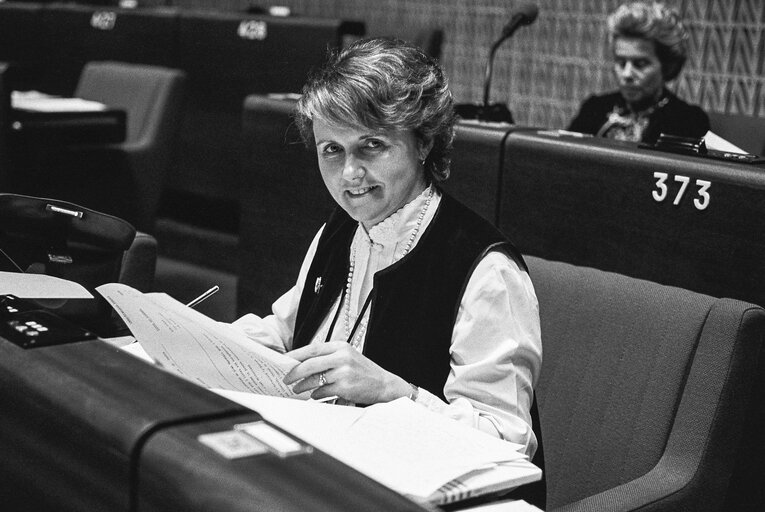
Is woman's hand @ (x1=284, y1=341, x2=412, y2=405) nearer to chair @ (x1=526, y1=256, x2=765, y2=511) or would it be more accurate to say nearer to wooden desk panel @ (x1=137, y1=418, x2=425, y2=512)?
chair @ (x1=526, y1=256, x2=765, y2=511)

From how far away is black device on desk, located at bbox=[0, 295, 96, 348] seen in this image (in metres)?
0.91

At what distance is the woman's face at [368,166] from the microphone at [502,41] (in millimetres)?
1138

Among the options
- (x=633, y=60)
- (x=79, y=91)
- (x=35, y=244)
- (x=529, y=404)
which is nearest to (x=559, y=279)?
(x=529, y=404)

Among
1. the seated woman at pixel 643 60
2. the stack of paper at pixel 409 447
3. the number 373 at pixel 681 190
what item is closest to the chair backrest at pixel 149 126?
the seated woman at pixel 643 60

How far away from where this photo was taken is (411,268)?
156 cm

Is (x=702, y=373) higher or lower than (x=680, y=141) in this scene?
lower

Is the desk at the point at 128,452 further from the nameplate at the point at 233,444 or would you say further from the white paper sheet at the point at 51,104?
the white paper sheet at the point at 51,104

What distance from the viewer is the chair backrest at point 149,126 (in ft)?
14.2

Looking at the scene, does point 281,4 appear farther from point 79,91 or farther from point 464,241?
point 464,241

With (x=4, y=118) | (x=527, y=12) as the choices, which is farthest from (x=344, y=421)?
(x=4, y=118)

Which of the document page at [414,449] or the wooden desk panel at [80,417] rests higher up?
the wooden desk panel at [80,417]

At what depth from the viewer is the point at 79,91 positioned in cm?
482

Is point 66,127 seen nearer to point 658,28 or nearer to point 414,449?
point 658,28

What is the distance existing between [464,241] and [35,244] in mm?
604
